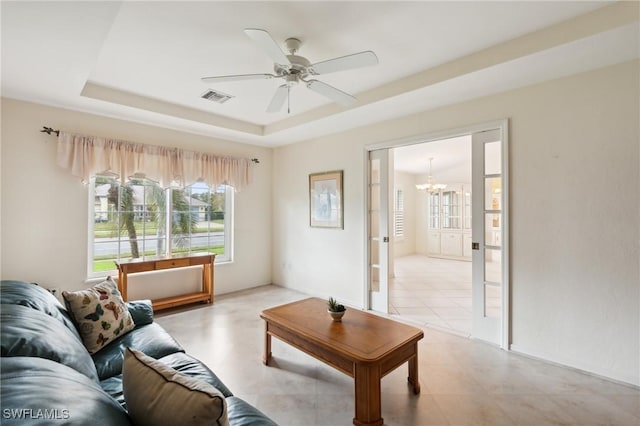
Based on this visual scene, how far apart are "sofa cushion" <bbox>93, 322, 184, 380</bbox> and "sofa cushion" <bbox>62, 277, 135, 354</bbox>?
0.18ft

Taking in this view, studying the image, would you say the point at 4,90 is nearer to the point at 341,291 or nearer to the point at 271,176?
the point at 271,176

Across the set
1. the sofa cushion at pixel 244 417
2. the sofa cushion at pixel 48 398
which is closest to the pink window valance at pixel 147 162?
the sofa cushion at pixel 48 398

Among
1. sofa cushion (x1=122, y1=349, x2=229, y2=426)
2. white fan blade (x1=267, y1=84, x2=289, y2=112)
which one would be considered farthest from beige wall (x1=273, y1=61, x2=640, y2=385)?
sofa cushion (x1=122, y1=349, x2=229, y2=426)

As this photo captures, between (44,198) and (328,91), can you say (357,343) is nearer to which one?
(328,91)

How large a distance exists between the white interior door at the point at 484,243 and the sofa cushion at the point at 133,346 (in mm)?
2790

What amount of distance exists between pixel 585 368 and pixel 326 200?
3.24 metres

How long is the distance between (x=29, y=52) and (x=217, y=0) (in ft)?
5.01

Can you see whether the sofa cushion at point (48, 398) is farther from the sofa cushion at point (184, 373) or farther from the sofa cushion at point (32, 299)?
the sofa cushion at point (32, 299)

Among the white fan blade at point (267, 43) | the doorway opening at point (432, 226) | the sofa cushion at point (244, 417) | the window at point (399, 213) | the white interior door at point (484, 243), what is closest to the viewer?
the sofa cushion at point (244, 417)

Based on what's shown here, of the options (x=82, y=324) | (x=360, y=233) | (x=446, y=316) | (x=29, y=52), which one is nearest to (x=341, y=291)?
(x=360, y=233)

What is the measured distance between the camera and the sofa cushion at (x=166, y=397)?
0.82 m

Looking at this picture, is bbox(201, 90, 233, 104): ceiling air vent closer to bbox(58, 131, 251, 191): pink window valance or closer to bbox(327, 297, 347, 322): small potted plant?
bbox(58, 131, 251, 191): pink window valance

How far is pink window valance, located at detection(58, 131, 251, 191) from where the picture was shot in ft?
11.0

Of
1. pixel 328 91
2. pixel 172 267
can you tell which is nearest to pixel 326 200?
pixel 328 91
